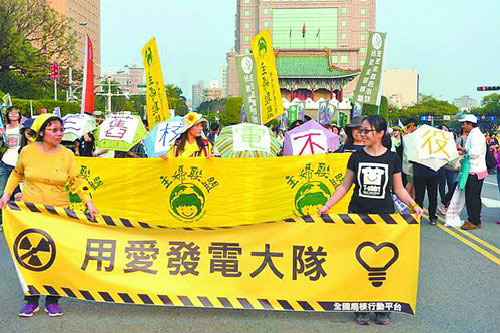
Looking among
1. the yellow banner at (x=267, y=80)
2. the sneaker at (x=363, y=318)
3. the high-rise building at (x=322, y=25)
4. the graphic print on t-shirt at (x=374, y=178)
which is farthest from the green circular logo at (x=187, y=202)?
the high-rise building at (x=322, y=25)

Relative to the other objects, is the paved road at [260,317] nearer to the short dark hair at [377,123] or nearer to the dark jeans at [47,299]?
the dark jeans at [47,299]

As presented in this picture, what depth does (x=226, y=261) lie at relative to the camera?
5055 mm

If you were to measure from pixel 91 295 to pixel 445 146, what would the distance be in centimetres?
666

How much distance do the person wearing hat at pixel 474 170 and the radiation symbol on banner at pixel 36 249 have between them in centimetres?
683

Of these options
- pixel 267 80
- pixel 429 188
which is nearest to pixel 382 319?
pixel 429 188

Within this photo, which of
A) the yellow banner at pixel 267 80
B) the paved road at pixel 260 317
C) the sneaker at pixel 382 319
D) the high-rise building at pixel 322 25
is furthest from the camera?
the high-rise building at pixel 322 25

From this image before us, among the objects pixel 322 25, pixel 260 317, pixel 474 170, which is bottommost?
pixel 260 317

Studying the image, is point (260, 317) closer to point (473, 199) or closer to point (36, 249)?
point (36, 249)

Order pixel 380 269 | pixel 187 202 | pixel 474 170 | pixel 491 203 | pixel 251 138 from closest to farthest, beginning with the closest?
pixel 380 269 < pixel 187 202 < pixel 251 138 < pixel 474 170 < pixel 491 203

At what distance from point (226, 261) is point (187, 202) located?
125 inches

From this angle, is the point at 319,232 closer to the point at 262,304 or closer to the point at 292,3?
the point at 262,304

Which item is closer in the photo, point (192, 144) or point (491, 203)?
point (192, 144)

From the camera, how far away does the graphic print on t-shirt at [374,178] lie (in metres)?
5.01

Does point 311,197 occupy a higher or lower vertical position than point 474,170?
lower
